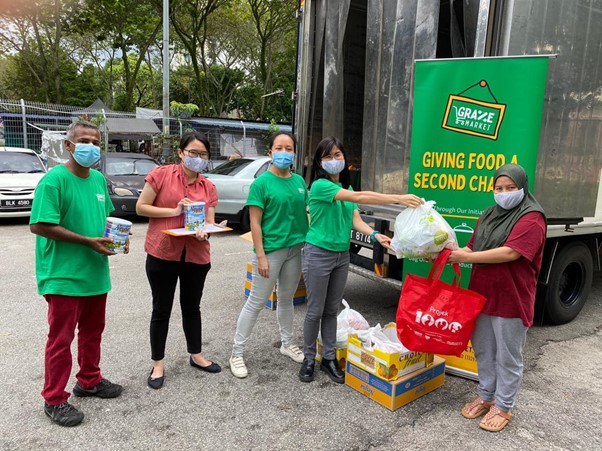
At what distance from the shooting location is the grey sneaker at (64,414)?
2635 mm

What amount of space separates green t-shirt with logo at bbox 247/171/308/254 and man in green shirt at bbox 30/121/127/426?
974 millimetres

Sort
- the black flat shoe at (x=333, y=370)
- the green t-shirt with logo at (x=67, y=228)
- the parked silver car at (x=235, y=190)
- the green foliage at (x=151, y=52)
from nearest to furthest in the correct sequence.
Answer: the green t-shirt with logo at (x=67, y=228)
the black flat shoe at (x=333, y=370)
the parked silver car at (x=235, y=190)
the green foliage at (x=151, y=52)

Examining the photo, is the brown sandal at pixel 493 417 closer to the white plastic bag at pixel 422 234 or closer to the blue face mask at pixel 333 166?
the white plastic bag at pixel 422 234

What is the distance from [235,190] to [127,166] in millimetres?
3386

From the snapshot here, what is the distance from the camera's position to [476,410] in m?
2.86

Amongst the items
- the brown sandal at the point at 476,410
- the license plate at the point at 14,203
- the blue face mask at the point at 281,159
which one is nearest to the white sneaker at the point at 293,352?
the brown sandal at the point at 476,410

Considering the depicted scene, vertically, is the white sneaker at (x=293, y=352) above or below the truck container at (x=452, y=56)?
below

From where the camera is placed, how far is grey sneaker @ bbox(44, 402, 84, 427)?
8.64 feet

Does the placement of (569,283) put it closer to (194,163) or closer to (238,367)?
(238,367)

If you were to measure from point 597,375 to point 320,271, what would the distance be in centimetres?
228

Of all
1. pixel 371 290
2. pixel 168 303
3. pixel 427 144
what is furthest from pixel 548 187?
pixel 168 303

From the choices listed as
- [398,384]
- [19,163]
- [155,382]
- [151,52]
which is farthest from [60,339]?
[151,52]

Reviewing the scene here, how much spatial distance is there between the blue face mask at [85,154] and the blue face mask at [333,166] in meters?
1.38

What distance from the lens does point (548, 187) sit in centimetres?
364
